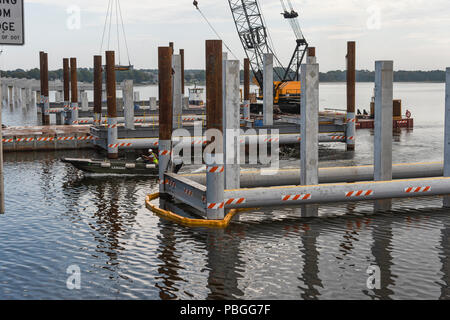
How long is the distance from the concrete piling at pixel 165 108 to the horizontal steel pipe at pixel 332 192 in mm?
5294

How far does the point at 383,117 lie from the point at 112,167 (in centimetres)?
1372

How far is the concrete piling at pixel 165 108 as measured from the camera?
24.4 m

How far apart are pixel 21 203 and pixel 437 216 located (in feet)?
53.3

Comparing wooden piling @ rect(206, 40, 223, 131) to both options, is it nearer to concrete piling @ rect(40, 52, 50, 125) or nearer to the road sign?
the road sign

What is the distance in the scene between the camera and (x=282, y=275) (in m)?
15.2

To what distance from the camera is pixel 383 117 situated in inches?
869

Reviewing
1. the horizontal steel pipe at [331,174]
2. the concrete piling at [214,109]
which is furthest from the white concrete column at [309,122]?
the concrete piling at [214,109]

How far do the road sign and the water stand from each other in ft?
22.1

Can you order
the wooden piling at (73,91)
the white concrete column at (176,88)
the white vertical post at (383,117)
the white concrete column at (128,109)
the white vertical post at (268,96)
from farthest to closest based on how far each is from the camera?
the wooden piling at (73,91) → the white vertical post at (268,96) → the white concrete column at (128,109) → the white concrete column at (176,88) → the white vertical post at (383,117)

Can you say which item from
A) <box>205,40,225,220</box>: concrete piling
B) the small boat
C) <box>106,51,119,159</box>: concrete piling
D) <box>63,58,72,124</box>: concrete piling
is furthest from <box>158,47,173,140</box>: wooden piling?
<box>63,58,72,124</box>: concrete piling

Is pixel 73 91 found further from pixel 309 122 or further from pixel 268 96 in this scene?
pixel 309 122

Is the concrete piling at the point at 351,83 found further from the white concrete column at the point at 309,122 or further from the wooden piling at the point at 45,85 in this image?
the wooden piling at the point at 45,85

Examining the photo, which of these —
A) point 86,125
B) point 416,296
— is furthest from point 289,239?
point 86,125

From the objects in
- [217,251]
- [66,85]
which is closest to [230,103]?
[217,251]
